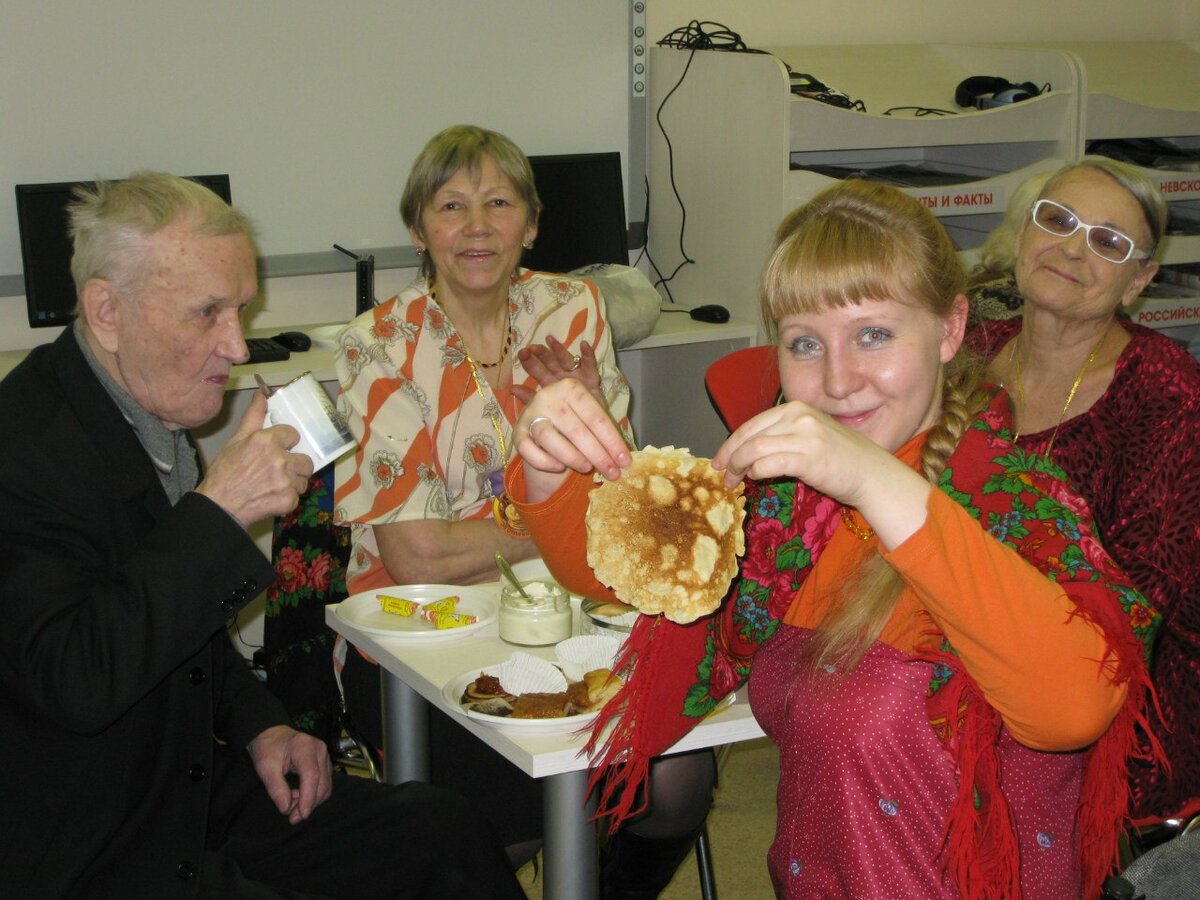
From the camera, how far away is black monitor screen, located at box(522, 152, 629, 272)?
12.2 ft

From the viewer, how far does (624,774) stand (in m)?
1.49

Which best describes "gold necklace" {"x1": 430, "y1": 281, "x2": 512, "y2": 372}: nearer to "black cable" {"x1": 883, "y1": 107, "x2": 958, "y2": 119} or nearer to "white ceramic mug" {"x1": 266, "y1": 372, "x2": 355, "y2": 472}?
"white ceramic mug" {"x1": 266, "y1": 372, "x2": 355, "y2": 472}

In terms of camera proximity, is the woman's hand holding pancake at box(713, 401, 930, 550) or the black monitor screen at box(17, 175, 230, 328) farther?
the black monitor screen at box(17, 175, 230, 328)

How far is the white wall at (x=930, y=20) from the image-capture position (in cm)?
408

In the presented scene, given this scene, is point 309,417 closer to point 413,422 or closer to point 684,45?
point 413,422

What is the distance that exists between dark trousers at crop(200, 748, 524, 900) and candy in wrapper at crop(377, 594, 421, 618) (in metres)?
0.27

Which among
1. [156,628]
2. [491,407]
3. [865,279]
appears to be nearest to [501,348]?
[491,407]

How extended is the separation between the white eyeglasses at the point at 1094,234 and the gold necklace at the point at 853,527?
1.02 metres

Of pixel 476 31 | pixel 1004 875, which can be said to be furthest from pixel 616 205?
pixel 1004 875

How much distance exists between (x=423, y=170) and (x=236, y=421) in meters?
1.30

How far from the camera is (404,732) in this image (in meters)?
2.01

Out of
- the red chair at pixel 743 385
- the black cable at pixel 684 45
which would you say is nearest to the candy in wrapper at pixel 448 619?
the red chair at pixel 743 385

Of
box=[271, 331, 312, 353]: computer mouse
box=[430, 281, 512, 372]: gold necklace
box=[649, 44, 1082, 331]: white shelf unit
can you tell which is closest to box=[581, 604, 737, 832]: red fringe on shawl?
box=[430, 281, 512, 372]: gold necklace

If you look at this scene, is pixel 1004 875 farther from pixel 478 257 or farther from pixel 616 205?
pixel 616 205
